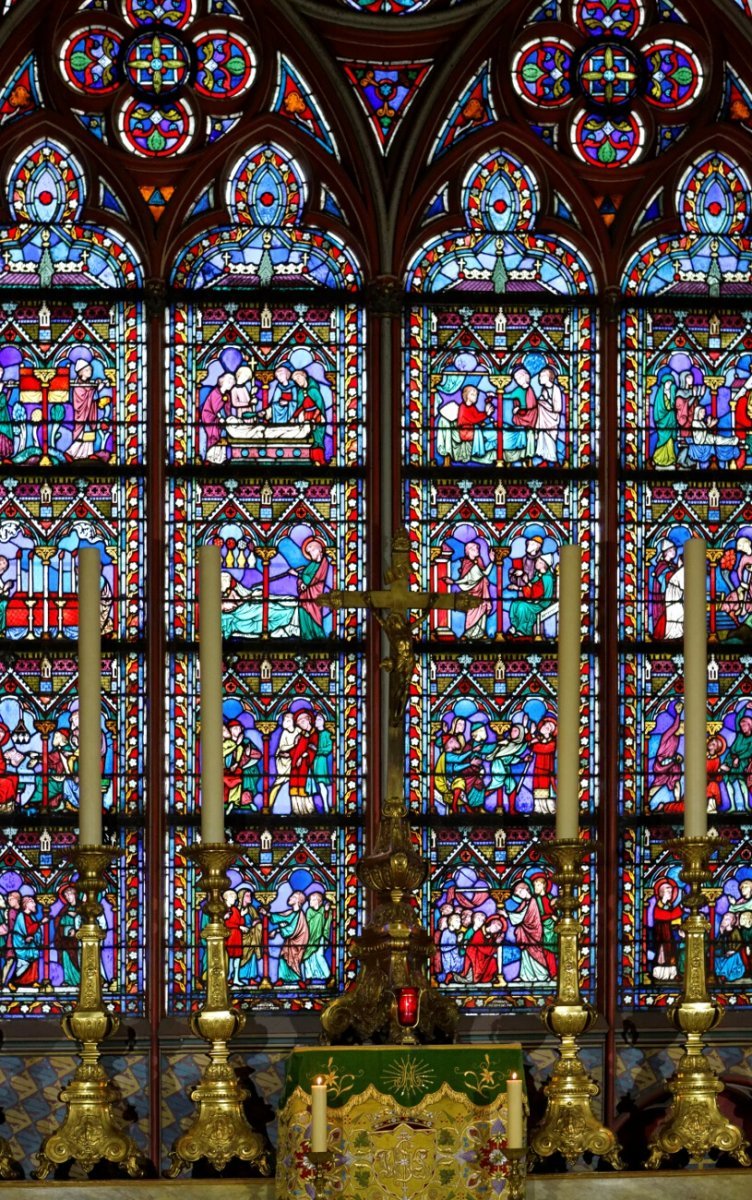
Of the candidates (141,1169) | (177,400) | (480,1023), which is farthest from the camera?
(177,400)

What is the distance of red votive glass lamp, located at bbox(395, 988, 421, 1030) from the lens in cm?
787

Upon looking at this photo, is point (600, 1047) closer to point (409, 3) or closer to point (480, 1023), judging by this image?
point (480, 1023)

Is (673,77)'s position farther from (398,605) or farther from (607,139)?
(398,605)

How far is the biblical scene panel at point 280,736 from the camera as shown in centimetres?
1041

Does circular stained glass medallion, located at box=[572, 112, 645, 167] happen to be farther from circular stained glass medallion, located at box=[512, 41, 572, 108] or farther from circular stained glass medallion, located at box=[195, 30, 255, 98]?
circular stained glass medallion, located at box=[195, 30, 255, 98]

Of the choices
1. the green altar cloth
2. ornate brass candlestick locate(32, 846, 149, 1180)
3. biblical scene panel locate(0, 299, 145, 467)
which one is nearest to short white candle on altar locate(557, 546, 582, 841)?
the green altar cloth

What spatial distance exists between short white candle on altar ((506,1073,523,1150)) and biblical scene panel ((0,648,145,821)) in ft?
10.8

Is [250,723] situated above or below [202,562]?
below

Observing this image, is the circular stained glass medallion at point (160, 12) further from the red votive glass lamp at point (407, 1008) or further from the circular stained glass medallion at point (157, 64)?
the red votive glass lamp at point (407, 1008)

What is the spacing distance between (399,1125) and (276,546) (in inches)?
146

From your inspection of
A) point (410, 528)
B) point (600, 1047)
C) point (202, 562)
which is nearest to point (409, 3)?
point (410, 528)

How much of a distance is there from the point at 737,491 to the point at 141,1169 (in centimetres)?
461

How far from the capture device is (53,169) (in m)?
11.0

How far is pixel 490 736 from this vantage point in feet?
34.7
